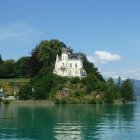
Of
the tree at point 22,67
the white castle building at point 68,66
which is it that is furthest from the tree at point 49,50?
the tree at point 22,67

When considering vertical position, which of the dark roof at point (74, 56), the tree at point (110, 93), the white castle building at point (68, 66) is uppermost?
the dark roof at point (74, 56)

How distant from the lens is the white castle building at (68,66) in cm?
14388

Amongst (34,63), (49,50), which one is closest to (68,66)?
(49,50)

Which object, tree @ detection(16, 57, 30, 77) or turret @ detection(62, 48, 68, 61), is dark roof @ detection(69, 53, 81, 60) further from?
tree @ detection(16, 57, 30, 77)

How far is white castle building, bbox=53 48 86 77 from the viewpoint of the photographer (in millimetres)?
143875

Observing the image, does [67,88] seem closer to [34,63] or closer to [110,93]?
[110,93]

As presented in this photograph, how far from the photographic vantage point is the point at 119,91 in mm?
141000

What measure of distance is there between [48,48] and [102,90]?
923 inches

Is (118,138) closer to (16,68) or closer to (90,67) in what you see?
(90,67)

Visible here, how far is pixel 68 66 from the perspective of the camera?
474 feet

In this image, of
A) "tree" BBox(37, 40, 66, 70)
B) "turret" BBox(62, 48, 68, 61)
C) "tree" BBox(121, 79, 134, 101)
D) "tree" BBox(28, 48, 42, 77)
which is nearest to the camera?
"tree" BBox(121, 79, 134, 101)

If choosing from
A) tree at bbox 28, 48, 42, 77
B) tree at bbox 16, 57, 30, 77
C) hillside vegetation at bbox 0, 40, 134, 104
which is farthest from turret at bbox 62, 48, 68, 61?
tree at bbox 16, 57, 30, 77

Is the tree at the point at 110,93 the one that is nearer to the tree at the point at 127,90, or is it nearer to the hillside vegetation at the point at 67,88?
the hillside vegetation at the point at 67,88

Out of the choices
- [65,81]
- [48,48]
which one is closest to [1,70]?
[48,48]
